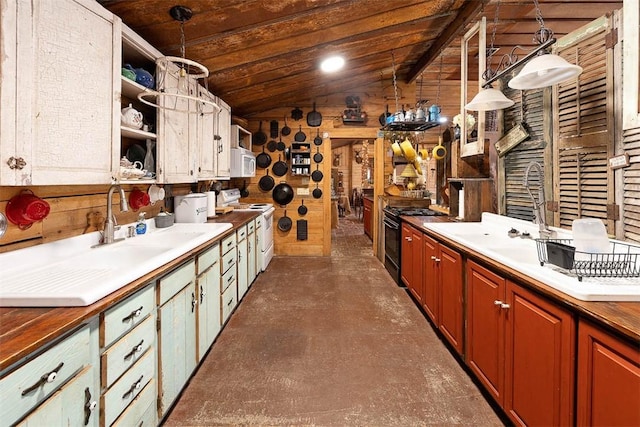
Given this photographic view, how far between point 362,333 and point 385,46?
332cm

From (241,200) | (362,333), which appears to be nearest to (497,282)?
(362,333)

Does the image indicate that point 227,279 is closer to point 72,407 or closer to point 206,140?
point 206,140

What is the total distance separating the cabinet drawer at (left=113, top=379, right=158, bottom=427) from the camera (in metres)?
1.35

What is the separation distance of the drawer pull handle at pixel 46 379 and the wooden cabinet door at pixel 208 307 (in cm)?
120

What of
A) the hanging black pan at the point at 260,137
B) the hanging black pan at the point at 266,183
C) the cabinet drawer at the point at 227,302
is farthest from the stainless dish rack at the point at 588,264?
the hanging black pan at the point at 260,137

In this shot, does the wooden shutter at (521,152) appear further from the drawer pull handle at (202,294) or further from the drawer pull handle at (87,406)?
the drawer pull handle at (87,406)

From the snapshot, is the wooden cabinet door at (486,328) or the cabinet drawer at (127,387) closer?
the cabinet drawer at (127,387)

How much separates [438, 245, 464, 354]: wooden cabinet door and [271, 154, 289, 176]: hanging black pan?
11.5 feet

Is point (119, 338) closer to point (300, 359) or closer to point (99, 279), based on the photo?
point (99, 279)

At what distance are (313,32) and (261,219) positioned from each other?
2.33 m

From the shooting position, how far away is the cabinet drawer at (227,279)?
2.76m

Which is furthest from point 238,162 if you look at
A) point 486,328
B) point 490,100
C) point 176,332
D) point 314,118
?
point 486,328

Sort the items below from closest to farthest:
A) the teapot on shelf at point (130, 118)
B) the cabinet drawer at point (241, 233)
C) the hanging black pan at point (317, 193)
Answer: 1. the teapot on shelf at point (130, 118)
2. the cabinet drawer at point (241, 233)
3. the hanging black pan at point (317, 193)

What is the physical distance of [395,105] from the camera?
5.60m
